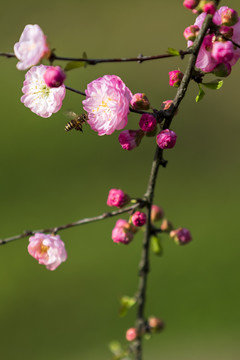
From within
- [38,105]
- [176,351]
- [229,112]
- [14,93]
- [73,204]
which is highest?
[14,93]

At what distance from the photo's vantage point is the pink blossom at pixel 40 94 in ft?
2.44

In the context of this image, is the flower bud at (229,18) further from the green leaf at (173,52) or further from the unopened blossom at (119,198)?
the unopened blossom at (119,198)

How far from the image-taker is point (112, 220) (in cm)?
297

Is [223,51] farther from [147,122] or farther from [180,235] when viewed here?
[180,235]

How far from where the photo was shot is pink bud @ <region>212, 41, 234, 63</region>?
63 cm

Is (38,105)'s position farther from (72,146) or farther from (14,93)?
(14,93)

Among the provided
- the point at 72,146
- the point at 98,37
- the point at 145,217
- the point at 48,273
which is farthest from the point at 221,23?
the point at 98,37

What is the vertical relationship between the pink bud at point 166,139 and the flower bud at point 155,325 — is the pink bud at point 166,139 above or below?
above

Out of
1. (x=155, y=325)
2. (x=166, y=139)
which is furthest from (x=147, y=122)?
(x=155, y=325)

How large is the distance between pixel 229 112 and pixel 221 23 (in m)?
3.36

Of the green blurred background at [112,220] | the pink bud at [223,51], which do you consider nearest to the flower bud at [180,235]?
the pink bud at [223,51]

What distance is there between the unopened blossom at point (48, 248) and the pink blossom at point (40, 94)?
0.20 meters

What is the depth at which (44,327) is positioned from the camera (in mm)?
2453

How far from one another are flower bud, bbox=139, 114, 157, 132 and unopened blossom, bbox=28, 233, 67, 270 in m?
0.22
